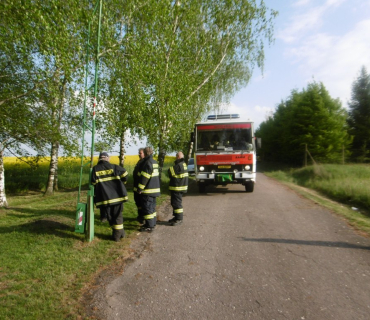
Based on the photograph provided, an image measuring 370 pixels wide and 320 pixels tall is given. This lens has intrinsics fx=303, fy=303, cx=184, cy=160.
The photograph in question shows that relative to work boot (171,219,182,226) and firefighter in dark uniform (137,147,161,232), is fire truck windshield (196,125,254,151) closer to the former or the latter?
work boot (171,219,182,226)

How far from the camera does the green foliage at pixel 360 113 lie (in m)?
28.0

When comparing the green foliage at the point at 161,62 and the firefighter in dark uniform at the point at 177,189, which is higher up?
the green foliage at the point at 161,62

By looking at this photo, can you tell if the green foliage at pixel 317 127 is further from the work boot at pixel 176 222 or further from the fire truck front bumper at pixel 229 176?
the work boot at pixel 176 222

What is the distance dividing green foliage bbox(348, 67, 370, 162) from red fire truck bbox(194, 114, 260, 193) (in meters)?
18.6

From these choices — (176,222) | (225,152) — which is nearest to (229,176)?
(225,152)

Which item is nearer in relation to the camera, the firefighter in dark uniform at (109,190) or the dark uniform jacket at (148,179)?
the firefighter in dark uniform at (109,190)

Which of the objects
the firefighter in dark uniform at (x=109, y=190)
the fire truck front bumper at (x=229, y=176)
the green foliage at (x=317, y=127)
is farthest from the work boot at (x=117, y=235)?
the green foliage at (x=317, y=127)

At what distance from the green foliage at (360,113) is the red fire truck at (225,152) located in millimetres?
18617

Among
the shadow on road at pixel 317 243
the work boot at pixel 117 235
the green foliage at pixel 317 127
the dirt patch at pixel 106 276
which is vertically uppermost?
the green foliage at pixel 317 127

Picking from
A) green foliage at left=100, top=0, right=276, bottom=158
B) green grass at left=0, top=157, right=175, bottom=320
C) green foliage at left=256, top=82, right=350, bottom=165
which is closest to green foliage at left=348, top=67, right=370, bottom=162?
green foliage at left=256, top=82, right=350, bottom=165

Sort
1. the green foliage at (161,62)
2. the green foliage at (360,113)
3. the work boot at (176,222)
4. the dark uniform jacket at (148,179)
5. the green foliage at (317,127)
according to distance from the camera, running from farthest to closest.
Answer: the green foliage at (360,113) < the green foliage at (317,127) < the green foliage at (161,62) < the work boot at (176,222) < the dark uniform jacket at (148,179)

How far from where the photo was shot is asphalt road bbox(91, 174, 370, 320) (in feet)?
11.3

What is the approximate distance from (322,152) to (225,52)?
42.8 ft

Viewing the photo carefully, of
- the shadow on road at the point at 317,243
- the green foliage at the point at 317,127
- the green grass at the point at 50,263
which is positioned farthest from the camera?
the green foliage at the point at 317,127
